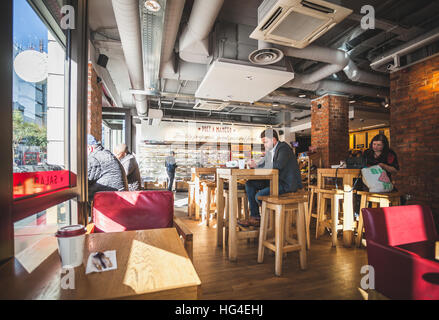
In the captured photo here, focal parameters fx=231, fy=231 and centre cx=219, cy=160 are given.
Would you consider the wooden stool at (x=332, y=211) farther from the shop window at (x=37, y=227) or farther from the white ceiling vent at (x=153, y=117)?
the white ceiling vent at (x=153, y=117)

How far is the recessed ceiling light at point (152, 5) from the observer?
2623 mm

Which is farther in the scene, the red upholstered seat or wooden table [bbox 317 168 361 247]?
wooden table [bbox 317 168 361 247]

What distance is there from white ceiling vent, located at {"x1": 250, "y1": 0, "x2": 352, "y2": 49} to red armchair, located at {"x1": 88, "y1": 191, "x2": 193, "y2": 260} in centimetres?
249

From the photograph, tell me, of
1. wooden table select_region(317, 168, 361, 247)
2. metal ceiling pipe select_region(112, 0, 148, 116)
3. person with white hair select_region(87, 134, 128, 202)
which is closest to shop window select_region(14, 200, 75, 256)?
person with white hair select_region(87, 134, 128, 202)

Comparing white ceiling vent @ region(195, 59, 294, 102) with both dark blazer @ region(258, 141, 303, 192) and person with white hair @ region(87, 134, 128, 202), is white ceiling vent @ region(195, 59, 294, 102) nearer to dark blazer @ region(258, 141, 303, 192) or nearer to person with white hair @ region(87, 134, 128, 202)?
dark blazer @ region(258, 141, 303, 192)

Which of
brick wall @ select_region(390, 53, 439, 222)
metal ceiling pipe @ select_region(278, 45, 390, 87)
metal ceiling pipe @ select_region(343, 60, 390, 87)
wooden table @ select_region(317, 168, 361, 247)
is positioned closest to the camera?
wooden table @ select_region(317, 168, 361, 247)

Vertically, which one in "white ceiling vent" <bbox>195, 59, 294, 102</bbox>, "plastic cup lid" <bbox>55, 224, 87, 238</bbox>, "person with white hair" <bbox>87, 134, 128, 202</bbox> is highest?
"white ceiling vent" <bbox>195, 59, 294, 102</bbox>

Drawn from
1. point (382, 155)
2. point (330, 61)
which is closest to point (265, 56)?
point (330, 61)

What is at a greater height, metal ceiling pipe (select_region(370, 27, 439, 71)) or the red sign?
metal ceiling pipe (select_region(370, 27, 439, 71))

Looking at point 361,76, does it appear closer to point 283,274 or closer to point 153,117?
point 283,274

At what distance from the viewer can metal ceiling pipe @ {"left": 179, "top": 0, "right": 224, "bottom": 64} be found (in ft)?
9.41

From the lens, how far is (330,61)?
4.26m
